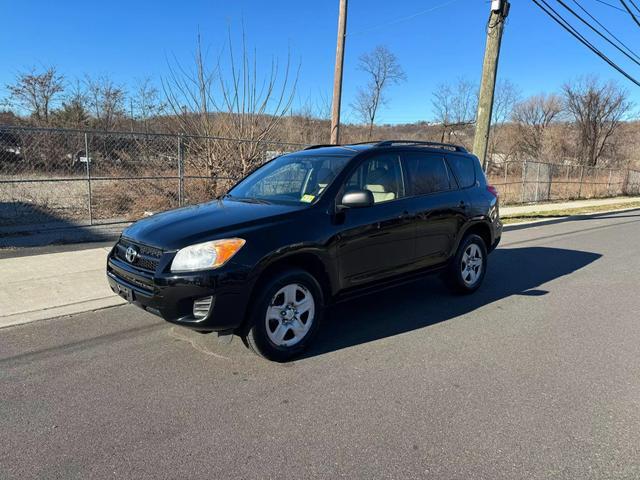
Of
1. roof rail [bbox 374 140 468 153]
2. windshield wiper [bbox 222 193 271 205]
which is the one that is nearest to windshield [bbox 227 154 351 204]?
windshield wiper [bbox 222 193 271 205]

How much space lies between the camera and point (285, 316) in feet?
12.9

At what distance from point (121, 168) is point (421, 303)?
10586 mm

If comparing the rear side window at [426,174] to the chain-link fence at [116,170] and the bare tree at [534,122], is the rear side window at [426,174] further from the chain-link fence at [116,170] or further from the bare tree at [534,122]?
the bare tree at [534,122]

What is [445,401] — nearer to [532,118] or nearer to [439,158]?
[439,158]

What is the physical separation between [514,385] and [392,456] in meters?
1.43

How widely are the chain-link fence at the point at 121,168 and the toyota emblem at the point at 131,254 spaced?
7.71 meters

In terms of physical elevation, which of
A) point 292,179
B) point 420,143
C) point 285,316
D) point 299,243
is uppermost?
point 420,143

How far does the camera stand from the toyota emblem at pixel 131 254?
153 inches

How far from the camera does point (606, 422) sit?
3.20 m

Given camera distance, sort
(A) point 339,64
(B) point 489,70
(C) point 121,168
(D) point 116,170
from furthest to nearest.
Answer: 1. (C) point 121,168
2. (D) point 116,170
3. (A) point 339,64
4. (B) point 489,70

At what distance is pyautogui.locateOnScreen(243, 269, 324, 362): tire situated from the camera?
148 inches

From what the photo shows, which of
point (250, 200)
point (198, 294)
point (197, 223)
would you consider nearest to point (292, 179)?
point (250, 200)

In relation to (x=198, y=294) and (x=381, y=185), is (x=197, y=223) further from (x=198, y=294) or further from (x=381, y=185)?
(x=381, y=185)

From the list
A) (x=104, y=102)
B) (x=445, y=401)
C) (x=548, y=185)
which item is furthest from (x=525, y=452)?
(x=104, y=102)
